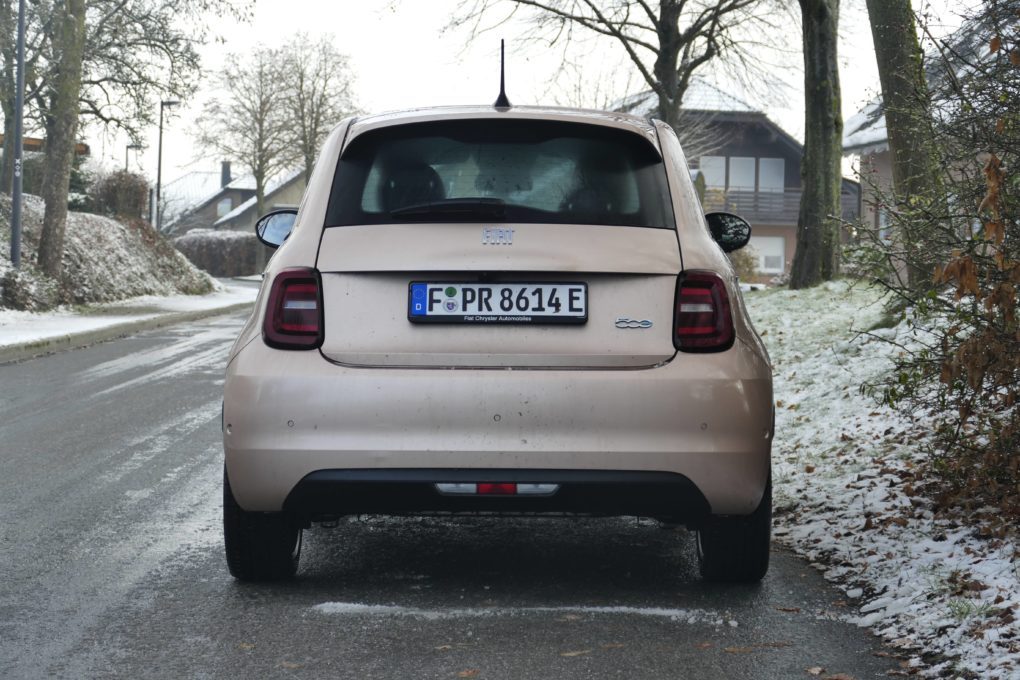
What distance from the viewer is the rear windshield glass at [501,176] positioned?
14.9 ft

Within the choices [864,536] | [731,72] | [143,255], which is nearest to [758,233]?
[731,72]

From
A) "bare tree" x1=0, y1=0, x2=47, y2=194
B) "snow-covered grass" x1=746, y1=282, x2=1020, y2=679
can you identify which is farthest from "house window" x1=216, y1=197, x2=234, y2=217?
"snow-covered grass" x1=746, y1=282, x2=1020, y2=679

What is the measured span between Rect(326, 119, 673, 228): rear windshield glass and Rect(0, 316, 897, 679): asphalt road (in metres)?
1.37

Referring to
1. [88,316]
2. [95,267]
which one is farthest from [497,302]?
[95,267]

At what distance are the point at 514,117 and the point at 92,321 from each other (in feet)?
58.6

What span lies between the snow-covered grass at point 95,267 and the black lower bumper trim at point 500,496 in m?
19.3

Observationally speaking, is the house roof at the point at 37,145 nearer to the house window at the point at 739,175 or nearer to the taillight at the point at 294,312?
the taillight at the point at 294,312

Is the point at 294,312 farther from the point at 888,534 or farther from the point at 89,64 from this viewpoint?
the point at 89,64

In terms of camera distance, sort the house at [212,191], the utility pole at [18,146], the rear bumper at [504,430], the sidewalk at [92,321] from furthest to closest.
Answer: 1. the house at [212,191]
2. the utility pole at [18,146]
3. the sidewalk at [92,321]
4. the rear bumper at [504,430]

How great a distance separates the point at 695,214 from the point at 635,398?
2.55ft

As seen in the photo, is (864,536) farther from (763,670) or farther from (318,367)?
(318,367)

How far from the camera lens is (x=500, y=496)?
14.3 feet

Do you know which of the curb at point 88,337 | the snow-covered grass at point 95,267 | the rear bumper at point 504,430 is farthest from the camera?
the snow-covered grass at point 95,267

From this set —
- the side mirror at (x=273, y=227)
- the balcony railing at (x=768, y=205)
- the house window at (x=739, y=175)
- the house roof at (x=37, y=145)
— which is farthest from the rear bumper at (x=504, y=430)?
the house window at (x=739, y=175)
